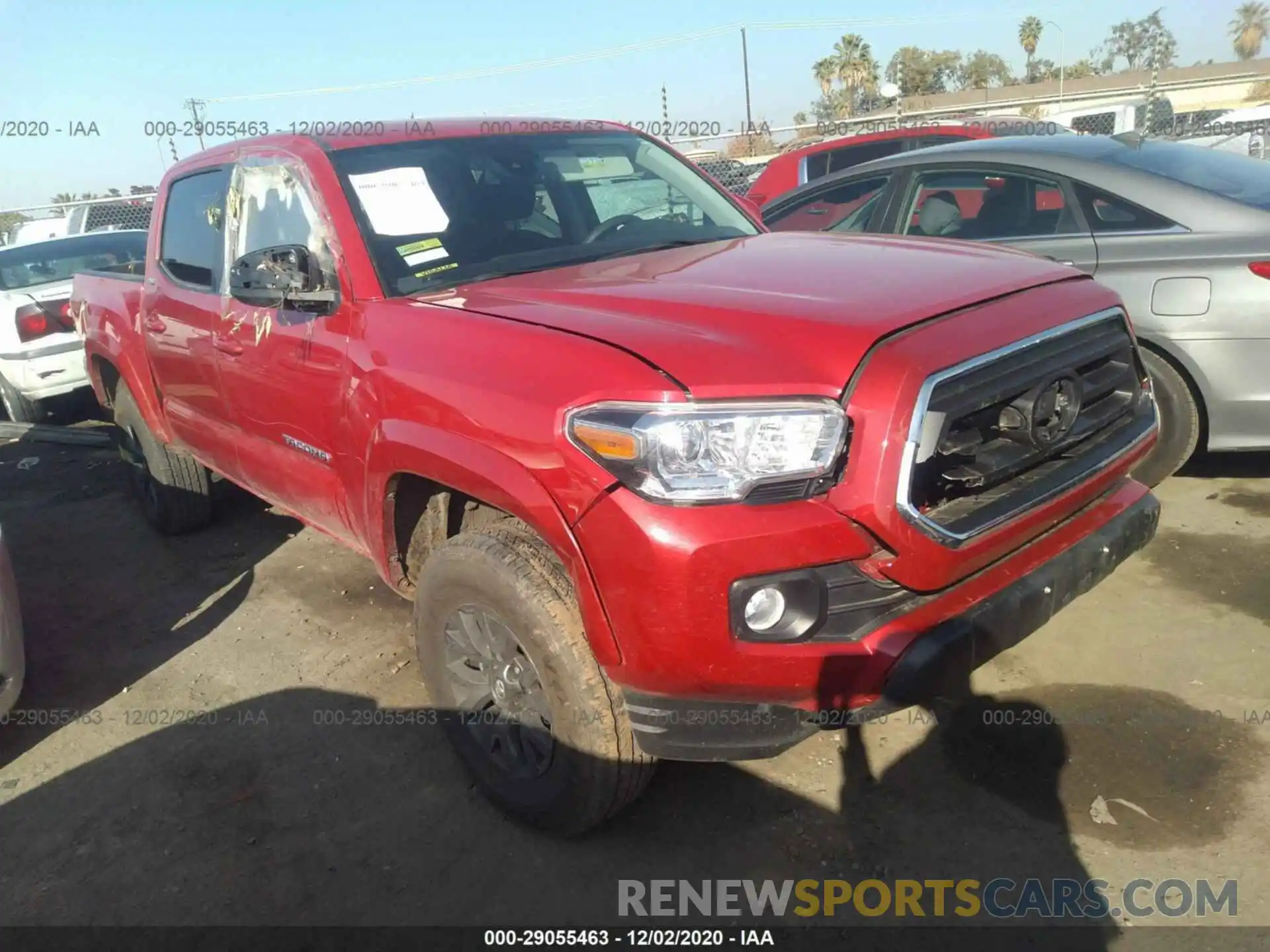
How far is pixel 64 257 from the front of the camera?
8.17 m

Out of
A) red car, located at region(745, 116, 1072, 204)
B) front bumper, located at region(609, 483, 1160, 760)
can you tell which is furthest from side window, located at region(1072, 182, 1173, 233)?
red car, located at region(745, 116, 1072, 204)

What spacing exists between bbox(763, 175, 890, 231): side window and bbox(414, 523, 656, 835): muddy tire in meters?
3.27

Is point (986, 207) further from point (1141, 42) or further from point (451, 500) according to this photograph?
point (1141, 42)

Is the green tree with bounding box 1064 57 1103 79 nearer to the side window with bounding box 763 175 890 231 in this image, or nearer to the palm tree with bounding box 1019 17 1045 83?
the palm tree with bounding box 1019 17 1045 83

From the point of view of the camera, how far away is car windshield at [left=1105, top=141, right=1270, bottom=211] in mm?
4113

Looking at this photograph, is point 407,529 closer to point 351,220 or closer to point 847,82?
point 351,220

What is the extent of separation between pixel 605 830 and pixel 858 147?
8473mm

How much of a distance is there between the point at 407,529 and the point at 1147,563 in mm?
3003

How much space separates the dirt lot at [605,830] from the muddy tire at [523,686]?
20cm

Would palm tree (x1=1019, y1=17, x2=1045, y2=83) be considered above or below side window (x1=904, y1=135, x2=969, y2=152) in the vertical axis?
above

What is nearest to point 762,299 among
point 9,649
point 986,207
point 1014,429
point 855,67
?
point 1014,429

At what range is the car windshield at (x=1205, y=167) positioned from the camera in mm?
4113

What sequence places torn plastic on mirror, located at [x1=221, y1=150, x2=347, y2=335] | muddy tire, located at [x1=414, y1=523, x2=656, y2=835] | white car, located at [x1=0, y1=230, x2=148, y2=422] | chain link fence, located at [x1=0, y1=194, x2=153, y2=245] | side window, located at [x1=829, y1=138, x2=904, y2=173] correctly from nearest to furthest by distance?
muddy tire, located at [x1=414, y1=523, x2=656, y2=835] < torn plastic on mirror, located at [x1=221, y1=150, x2=347, y2=335] < white car, located at [x1=0, y1=230, x2=148, y2=422] < side window, located at [x1=829, y1=138, x2=904, y2=173] < chain link fence, located at [x1=0, y1=194, x2=153, y2=245]

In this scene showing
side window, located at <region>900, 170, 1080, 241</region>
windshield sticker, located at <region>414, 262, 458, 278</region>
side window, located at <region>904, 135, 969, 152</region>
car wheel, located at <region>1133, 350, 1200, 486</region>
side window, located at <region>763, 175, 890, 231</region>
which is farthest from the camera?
side window, located at <region>904, 135, 969, 152</region>
